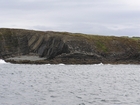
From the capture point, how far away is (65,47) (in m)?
112

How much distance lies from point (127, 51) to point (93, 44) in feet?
36.8

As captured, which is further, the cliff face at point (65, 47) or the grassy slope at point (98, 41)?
the grassy slope at point (98, 41)

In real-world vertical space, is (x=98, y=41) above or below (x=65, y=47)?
above

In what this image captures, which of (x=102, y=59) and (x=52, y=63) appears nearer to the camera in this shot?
(x=52, y=63)

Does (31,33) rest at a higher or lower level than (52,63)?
higher

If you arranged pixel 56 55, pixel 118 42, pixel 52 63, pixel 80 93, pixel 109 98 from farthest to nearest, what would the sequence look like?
pixel 118 42 → pixel 56 55 → pixel 52 63 → pixel 80 93 → pixel 109 98

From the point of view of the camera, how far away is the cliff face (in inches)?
4264

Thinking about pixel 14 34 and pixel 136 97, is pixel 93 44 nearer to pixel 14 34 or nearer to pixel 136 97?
pixel 14 34

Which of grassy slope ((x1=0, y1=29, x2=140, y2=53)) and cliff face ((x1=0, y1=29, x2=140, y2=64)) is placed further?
grassy slope ((x1=0, y1=29, x2=140, y2=53))

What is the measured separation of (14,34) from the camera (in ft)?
403

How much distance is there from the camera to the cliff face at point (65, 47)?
108 meters

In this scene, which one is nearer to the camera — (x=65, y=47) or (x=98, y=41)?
(x=65, y=47)

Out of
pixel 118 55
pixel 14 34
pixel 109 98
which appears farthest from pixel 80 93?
pixel 14 34

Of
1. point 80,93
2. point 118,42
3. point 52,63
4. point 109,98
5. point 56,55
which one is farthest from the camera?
point 118,42
